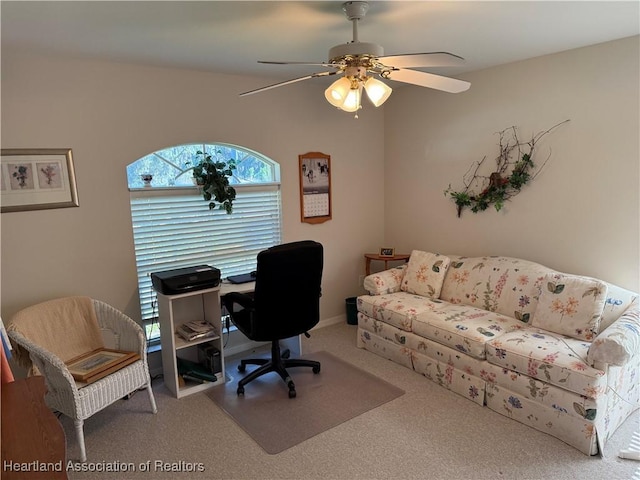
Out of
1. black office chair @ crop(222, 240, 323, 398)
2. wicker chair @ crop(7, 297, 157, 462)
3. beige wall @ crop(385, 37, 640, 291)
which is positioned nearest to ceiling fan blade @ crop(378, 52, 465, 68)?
black office chair @ crop(222, 240, 323, 398)

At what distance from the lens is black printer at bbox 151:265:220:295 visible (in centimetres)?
302

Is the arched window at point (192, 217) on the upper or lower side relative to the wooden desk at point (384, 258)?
upper

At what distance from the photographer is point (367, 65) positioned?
2.12m

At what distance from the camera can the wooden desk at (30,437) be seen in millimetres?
1197

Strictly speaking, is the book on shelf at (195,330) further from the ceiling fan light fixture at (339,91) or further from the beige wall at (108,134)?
the ceiling fan light fixture at (339,91)

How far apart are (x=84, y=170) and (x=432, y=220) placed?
3.11 meters

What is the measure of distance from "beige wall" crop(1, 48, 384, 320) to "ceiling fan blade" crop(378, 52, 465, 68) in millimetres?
1898

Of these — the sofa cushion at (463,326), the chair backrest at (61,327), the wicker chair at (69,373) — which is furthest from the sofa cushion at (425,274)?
the chair backrest at (61,327)

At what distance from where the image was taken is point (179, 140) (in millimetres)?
3434

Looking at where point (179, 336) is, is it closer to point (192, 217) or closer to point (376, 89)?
point (192, 217)

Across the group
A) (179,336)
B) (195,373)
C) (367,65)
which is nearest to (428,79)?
(367,65)

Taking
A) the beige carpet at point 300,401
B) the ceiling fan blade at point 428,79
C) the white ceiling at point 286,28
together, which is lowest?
the beige carpet at point 300,401

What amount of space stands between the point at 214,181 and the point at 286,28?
4.85 feet

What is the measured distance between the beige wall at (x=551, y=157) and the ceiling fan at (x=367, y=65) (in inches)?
54.8
